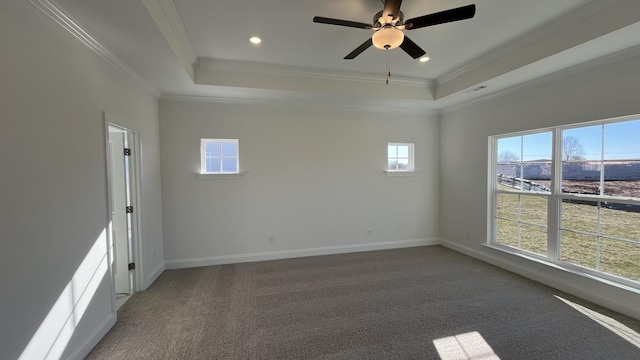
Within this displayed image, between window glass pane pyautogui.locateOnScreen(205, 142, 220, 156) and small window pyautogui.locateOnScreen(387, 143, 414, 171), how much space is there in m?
3.01

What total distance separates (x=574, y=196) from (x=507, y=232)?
1.02 meters

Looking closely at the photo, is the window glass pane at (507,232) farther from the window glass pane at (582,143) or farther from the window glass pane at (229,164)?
the window glass pane at (229,164)

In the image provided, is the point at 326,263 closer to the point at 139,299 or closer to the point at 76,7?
the point at 139,299

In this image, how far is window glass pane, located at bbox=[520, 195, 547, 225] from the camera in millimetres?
3350

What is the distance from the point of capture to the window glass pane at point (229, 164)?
403 centimetres

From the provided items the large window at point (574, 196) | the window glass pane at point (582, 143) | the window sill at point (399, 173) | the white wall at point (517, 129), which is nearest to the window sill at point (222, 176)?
the window sill at point (399, 173)

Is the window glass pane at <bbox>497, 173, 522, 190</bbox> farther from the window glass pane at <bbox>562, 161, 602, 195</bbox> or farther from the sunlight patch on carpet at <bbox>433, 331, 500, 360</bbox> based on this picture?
the sunlight patch on carpet at <bbox>433, 331, 500, 360</bbox>

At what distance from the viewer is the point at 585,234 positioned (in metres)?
2.93

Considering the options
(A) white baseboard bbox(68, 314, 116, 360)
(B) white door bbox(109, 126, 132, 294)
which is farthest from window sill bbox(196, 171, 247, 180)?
(A) white baseboard bbox(68, 314, 116, 360)

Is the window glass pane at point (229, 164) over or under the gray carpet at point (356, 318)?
over

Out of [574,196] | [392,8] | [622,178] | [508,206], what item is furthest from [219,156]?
[622,178]

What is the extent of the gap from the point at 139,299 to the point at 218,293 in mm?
868

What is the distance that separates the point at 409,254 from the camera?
172 inches

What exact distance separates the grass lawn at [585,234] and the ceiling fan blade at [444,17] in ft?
9.04
